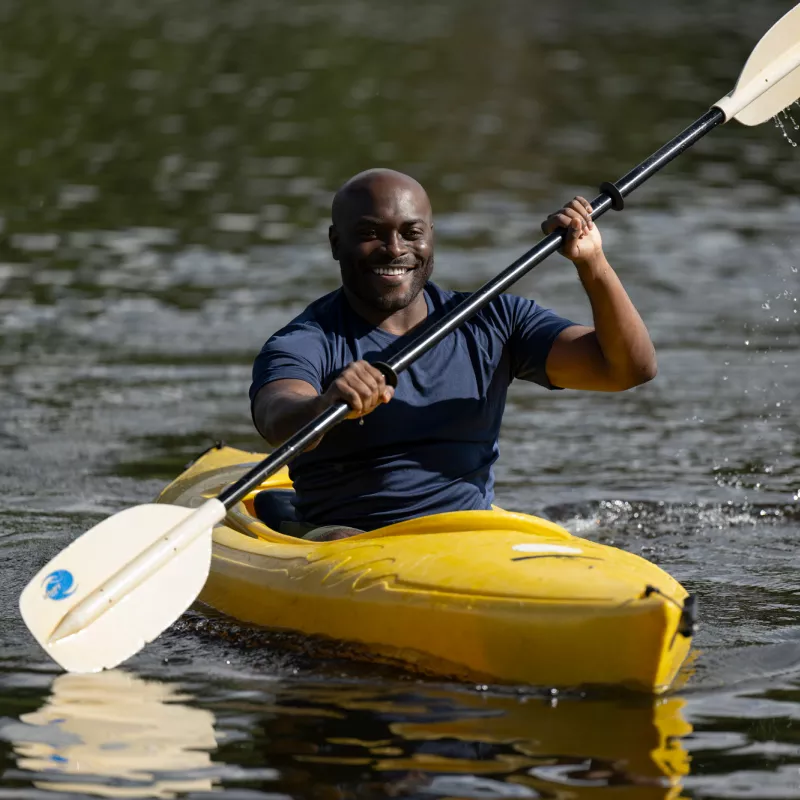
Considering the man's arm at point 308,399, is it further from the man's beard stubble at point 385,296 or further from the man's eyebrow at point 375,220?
the man's eyebrow at point 375,220

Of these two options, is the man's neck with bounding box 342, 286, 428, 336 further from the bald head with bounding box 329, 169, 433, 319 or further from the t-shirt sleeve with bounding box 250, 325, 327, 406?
the t-shirt sleeve with bounding box 250, 325, 327, 406

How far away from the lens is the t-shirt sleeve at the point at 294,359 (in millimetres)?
4684

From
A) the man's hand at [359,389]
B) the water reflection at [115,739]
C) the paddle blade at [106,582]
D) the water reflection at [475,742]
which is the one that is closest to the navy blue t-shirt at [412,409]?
the man's hand at [359,389]

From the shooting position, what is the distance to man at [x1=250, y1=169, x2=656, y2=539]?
4.72m

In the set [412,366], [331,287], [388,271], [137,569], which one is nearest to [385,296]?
[388,271]

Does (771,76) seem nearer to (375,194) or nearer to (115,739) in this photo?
(375,194)

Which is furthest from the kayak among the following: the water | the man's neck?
the man's neck

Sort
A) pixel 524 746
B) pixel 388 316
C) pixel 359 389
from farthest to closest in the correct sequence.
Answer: pixel 388 316
pixel 359 389
pixel 524 746

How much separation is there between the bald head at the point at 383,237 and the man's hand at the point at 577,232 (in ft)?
1.25

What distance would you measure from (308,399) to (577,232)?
0.92 metres

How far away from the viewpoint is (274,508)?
5363 millimetres

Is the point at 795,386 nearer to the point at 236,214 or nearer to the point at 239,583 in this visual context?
the point at 239,583

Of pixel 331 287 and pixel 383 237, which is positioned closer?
pixel 383 237

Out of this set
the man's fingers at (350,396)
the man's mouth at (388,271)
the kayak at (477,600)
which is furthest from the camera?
the man's mouth at (388,271)
